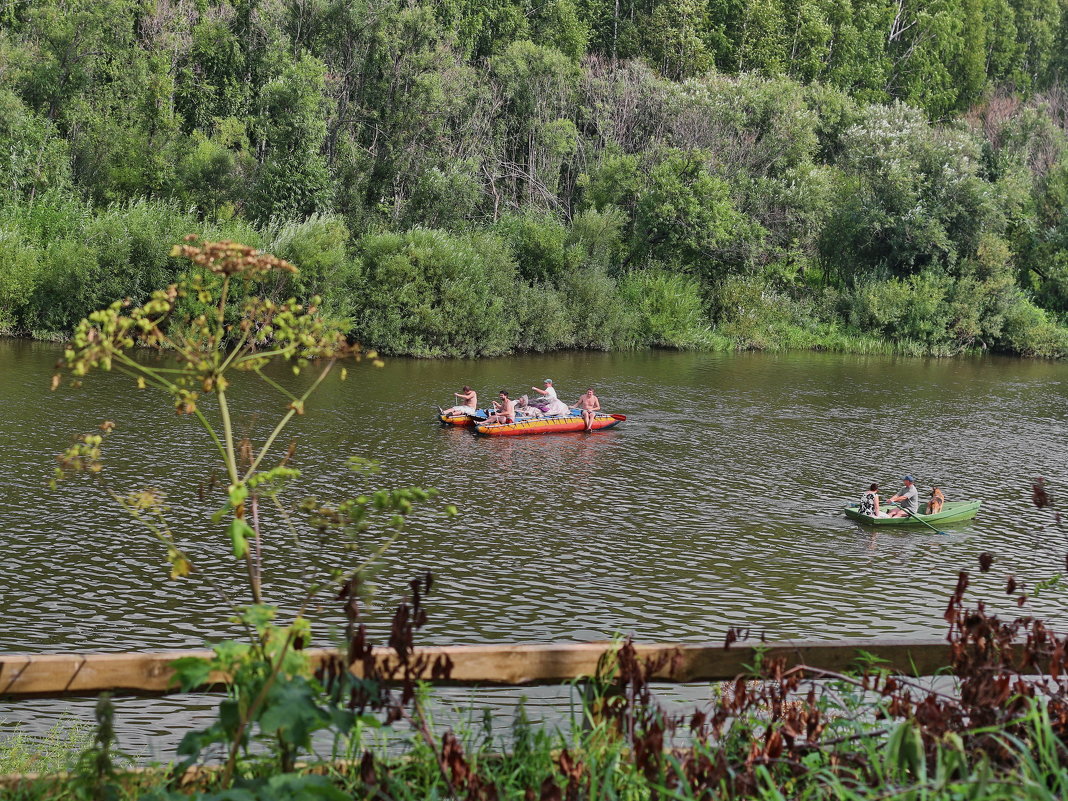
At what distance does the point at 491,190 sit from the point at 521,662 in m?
55.2

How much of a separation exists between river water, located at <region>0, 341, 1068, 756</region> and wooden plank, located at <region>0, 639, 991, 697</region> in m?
6.47

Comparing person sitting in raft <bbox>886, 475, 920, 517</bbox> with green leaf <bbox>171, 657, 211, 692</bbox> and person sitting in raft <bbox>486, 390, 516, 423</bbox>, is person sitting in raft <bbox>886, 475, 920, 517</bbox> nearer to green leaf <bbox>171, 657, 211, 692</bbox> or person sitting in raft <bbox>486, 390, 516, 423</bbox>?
person sitting in raft <bbox>486, 390, 516, 423</bbox>

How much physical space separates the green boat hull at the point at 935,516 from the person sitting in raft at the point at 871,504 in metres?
0.11

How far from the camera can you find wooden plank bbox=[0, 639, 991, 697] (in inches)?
192

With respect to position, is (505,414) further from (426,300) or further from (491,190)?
(491,190)

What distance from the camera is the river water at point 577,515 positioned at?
51.0 feet

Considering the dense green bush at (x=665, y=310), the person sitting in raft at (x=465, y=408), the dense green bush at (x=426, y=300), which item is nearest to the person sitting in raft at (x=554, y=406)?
the person sitting in raft at (x=465, y=408)

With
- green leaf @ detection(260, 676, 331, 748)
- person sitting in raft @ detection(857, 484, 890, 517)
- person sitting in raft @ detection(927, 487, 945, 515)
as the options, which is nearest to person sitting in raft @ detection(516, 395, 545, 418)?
person sitting in raft @ detection(857, 484, 890, 517)

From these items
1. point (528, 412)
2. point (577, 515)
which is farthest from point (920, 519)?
point (528, 412)

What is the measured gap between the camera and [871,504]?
21484 millimetres

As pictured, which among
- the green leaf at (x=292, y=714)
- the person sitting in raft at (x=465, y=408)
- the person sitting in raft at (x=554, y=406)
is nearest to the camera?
the green leaf at (x=292, y=714)

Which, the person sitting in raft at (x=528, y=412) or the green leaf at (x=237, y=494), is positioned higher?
the green leaf at (x=237, y=494)

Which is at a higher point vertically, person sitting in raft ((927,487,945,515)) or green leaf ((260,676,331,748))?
green leaf ((260,676,331,748))

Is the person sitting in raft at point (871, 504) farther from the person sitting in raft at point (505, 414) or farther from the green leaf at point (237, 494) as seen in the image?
the green leaf at point (237, 494)
